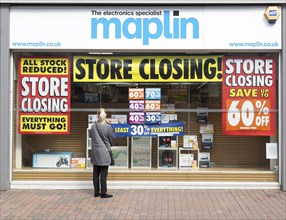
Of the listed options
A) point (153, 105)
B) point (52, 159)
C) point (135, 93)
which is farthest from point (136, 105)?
point (52, 159)

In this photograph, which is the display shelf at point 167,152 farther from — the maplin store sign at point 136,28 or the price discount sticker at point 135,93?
the maplin store sign at point 136,28

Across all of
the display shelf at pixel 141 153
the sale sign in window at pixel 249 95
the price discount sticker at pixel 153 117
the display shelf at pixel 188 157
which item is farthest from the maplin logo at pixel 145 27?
the display shelf at pixel 188 157

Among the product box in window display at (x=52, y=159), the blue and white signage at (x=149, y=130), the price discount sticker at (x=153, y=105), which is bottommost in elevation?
the product box in window display at (x=52, y=159)

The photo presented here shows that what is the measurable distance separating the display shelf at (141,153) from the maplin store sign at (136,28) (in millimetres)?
2039

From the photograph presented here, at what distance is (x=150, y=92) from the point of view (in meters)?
9.95

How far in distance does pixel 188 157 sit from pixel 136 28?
3021 mm

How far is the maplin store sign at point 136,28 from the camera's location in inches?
373

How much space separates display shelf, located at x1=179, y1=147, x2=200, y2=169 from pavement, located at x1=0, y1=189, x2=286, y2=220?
743 mm

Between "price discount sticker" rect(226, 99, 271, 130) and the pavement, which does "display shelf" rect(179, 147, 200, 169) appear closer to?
the pavement

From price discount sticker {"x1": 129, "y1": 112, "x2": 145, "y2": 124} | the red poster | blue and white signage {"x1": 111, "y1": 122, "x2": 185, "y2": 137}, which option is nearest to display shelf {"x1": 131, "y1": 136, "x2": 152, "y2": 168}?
blue and white signage {"x1": 111, "y1": 122, "x2": 185, "y2": 137}

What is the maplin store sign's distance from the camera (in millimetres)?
9484

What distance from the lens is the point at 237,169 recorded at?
32.4ft

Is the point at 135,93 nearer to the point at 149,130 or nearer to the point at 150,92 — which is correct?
the point at 150,92

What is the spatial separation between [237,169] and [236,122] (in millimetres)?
1028
